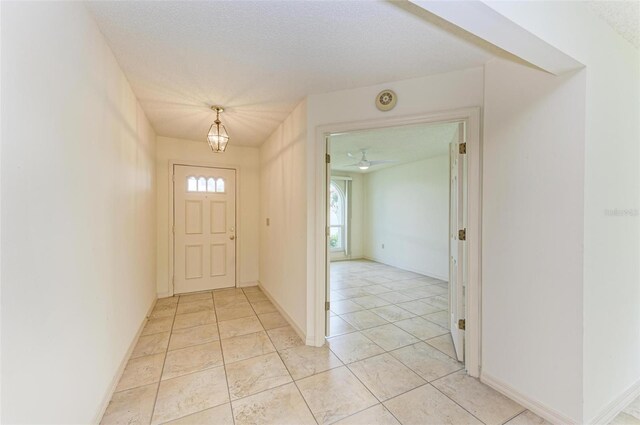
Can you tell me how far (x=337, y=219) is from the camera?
22.6 feet

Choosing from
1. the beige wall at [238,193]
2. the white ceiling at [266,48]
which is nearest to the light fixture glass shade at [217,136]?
the white ceiling at [266,48]

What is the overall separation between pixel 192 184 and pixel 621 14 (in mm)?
4457

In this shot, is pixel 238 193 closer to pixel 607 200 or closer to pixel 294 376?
pixel 294 376

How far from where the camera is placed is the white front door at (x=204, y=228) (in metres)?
3.86

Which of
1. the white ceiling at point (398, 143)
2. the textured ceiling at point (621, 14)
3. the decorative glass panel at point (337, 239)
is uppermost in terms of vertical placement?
the textured ceiling at point (621, 14)

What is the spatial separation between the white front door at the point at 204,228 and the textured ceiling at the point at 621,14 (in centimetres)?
405

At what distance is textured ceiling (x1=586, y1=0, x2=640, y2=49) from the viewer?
1.41 metres

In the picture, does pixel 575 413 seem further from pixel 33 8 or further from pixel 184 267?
pixel 184 267

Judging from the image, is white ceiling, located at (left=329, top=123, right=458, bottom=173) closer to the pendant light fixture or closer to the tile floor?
the pendant light fixture

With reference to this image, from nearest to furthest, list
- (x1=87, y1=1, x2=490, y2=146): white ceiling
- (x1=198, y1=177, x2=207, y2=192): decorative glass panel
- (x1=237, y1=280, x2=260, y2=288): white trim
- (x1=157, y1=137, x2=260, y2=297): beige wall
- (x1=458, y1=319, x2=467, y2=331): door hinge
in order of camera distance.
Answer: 1. (x1=87, y1=1, x2=490, y2=146): white ceiling
2. (x1=458, y1=319, x2=467, y2=331): door hinge
3. (x1=157, y1=137, x2=260, y2=297): beige wall
4. (x1=198, y1=177, x2=207, y2=192): decorative glass panel
5. (x1=237, y1=280, x2=260, y2=288): white trim

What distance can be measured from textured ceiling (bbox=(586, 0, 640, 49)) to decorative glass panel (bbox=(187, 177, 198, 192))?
14.0 feet

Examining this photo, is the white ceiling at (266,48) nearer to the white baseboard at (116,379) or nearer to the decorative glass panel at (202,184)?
the decorative glass panel at (202,184)

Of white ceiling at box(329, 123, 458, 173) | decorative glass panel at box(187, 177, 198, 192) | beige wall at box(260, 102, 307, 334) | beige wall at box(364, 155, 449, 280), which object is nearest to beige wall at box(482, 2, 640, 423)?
white ceiling at box(329, 123, 458, 173)

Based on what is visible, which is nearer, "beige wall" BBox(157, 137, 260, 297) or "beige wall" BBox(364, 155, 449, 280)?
"beige wall" BBox(157, 137, 260, 297)
